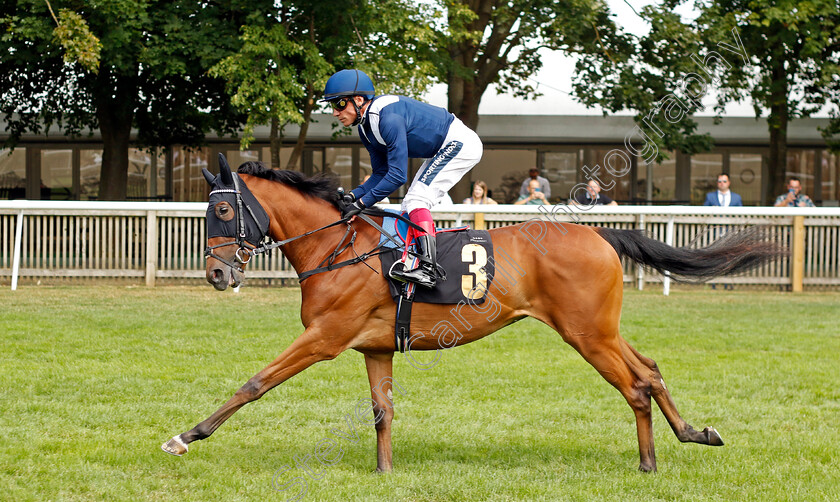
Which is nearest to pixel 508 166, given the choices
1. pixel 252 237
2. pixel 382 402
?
pixel 382 402

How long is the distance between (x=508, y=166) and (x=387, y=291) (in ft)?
64.8

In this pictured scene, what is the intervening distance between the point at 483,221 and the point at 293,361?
9.31 metres

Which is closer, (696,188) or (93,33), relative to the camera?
(93,33)

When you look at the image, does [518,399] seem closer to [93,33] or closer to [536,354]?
[536,354]

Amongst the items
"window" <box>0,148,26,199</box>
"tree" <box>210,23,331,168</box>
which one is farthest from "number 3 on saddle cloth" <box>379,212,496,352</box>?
"window" <box>0,148,26,199</box>

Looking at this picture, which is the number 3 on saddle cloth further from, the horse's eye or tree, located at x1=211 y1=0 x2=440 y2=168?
tree, located at x1=211 y1=0 x2=440 y2=168

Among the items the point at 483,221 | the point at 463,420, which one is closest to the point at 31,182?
the point at 483,221

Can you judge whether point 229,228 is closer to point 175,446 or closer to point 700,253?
point 175,446

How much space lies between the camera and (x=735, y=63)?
18.2m

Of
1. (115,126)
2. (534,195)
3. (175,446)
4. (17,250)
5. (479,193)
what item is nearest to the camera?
(175,446)

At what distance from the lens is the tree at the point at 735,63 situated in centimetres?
1666

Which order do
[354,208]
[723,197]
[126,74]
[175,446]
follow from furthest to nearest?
[126,74]
[723,197]
[354,208]
[175,446]

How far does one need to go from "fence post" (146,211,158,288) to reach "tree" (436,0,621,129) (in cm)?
635

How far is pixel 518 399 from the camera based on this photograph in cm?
671
